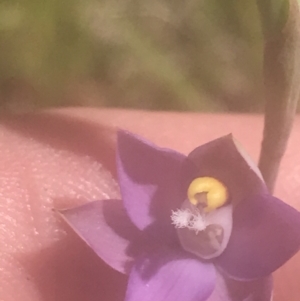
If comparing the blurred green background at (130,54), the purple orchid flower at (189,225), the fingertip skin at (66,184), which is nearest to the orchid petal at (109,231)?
the purple orchid flower at (189,225)

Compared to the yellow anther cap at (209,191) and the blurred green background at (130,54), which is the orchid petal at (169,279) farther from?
the blurred green background at (130,54)

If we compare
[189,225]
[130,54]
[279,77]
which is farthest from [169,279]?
[130,54]

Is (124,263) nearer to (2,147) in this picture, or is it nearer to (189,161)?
(189,161)

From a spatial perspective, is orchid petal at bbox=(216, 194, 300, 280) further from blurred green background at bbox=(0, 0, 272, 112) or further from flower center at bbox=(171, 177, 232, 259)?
blurred green background at bbox=(0, 0, 272, 112)

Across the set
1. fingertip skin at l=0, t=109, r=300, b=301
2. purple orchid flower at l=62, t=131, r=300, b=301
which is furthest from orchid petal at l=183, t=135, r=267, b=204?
fingertip skin at l=0, t=109, r=300, b=301

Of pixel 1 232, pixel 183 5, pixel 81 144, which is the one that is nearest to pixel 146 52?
pixel 183 5

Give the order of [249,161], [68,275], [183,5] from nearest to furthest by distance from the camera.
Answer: [249,161], [68,275], [183,5]

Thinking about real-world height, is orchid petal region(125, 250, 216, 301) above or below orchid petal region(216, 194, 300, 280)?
below
